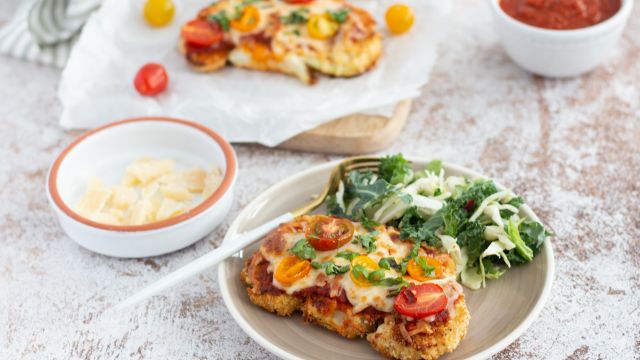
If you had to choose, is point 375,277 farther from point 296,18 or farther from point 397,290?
point 296,18

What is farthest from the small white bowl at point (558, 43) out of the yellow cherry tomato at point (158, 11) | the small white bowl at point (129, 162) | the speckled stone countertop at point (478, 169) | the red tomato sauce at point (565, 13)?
the yellow cherry tomato at point (158, 11)

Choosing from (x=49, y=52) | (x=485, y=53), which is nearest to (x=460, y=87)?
(x=485, y=53)

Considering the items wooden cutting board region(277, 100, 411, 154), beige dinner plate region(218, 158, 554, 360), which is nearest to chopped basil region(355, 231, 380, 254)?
beige dinner plate region(218, 158, 554, 360)

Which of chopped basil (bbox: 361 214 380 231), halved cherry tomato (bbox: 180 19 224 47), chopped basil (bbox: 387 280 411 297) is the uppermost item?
chopped basil (bbox: 387 280 411 297)

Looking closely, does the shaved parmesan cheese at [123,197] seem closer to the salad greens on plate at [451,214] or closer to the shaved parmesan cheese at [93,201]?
the shaved parmesan cheese at [93,201]

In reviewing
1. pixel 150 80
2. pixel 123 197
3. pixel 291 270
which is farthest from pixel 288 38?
pixel 291 270

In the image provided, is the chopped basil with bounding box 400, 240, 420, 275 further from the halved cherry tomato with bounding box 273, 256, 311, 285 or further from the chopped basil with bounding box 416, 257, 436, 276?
the halved cherry tomato with bounding box 273, 256, 311, 285

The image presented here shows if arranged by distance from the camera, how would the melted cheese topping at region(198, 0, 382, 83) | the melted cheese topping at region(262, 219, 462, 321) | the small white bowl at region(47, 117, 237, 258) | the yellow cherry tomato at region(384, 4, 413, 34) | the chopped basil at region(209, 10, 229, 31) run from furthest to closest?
the yellow cherry tomato at region(384, 4, 413, 34) → the chopped basil at region(209, 10, 229, 31) → the melted cheese topping at region(198, 0, 382, 83) → the small white bowl at region(47, 117, 237, 258) → the melted cheese topping at region(262, 219, 462, 321)
